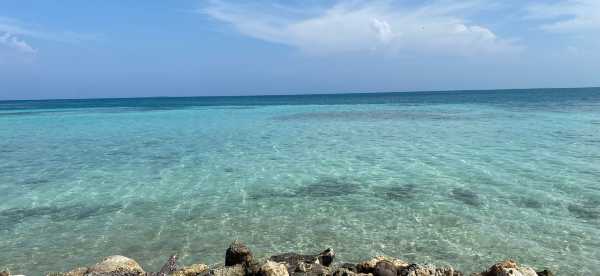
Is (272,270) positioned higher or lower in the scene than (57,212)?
higher

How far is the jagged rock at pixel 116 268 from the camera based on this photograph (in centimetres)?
672

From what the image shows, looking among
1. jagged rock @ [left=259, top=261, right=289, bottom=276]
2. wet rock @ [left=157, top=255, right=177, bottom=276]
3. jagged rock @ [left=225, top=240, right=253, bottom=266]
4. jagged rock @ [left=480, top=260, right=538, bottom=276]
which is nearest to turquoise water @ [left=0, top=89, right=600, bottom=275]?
wet rock @ [left=157, top=255, right=177, bottom=276]

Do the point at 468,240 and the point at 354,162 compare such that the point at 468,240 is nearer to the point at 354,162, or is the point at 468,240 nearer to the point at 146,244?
the point at 146,244

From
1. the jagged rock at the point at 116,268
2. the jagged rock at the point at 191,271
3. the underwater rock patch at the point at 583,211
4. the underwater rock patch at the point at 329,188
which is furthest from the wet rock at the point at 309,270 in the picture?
the underwater rock patch at the point at 583,211

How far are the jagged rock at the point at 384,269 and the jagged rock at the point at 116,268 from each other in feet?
12.0

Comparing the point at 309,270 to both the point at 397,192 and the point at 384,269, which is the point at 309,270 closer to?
the point at 384,269

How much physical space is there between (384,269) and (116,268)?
426cm

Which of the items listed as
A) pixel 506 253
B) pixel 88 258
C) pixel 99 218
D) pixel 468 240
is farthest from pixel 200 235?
pixel 506 253

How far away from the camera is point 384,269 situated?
20.9 ft

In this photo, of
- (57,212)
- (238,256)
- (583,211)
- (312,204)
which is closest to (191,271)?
(238,256)

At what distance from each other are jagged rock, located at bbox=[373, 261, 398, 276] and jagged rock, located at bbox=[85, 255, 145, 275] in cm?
367

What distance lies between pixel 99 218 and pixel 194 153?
33.6ft

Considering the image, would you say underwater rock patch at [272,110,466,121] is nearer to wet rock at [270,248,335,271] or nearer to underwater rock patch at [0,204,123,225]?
underwater rock patch at [0,204,123,225]

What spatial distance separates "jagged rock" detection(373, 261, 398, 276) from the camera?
20.7 feet
